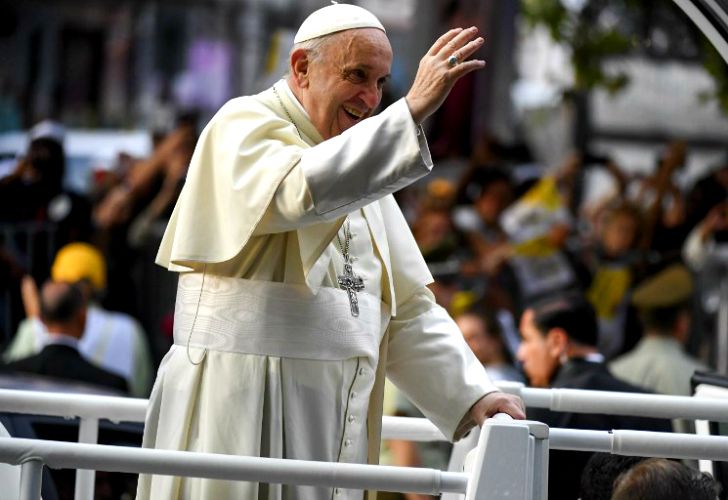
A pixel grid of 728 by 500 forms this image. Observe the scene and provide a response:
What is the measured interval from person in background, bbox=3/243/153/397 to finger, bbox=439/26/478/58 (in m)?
6.78

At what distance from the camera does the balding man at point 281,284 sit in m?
3.76

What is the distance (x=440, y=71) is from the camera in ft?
11.5

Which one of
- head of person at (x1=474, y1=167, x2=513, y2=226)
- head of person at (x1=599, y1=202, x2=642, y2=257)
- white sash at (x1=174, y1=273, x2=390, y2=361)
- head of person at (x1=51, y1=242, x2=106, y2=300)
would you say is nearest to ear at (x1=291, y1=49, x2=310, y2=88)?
white sash at (x1=174, y1=273, x2=390, y2=361)

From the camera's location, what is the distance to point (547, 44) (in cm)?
1658

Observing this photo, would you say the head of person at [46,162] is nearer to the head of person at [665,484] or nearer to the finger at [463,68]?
the head of person at [665,484]

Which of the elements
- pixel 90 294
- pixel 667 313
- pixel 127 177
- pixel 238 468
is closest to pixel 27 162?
pixel 127 177

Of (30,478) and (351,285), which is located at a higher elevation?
(351,285)

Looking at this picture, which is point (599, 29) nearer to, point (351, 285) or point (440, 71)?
point (351, 285)

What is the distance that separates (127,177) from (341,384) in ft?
29.0

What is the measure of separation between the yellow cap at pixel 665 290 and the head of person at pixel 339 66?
5.33 meters

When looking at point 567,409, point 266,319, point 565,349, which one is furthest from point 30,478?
point 565,349

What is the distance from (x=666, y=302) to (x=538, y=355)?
230cm

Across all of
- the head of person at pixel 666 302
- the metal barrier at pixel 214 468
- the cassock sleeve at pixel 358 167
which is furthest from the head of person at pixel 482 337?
the metal barrier at pixel 214 468

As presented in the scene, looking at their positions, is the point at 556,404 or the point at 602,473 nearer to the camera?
the point at 556,404
